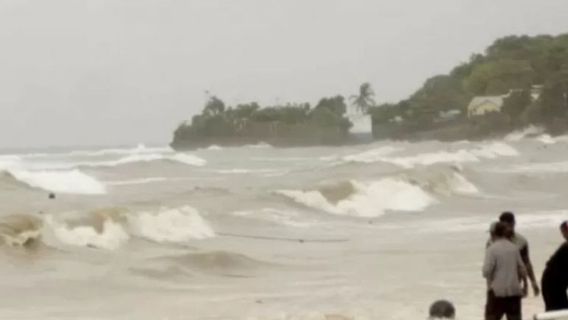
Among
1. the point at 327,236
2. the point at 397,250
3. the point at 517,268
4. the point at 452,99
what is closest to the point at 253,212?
the point at 327,236

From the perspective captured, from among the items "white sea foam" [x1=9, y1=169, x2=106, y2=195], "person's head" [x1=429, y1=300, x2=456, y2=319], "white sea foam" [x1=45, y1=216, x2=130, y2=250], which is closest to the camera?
"person's head" [x1=429, y1=300, x2=456, y2=319]

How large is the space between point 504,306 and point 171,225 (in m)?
14.8

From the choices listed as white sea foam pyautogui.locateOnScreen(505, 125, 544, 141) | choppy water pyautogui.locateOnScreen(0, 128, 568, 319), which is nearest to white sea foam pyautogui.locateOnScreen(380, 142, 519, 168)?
choppy water pyautogui.locateOnScreen(0, 128, 568, 319)

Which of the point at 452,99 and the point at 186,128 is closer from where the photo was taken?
the point at 452,99

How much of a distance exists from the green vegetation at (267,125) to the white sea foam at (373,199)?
93.0 meters

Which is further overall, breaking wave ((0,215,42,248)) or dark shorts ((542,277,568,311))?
breaking wave ((0,215,42,248))

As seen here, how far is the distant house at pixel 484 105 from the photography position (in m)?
106

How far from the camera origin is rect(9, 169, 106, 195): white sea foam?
3853 cm

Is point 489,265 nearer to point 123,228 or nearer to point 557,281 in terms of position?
point 557,281

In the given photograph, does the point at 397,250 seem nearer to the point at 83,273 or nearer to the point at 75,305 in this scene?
the point at 83,273

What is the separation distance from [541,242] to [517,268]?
9995 millimetres

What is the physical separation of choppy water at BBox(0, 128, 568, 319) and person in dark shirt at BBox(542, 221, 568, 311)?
2358 mm

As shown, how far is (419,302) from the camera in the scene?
40.2 feet

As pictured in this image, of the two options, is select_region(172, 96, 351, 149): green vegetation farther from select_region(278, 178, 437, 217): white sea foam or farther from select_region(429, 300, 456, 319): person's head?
select_region(429, 300, 456, 319): person's head
